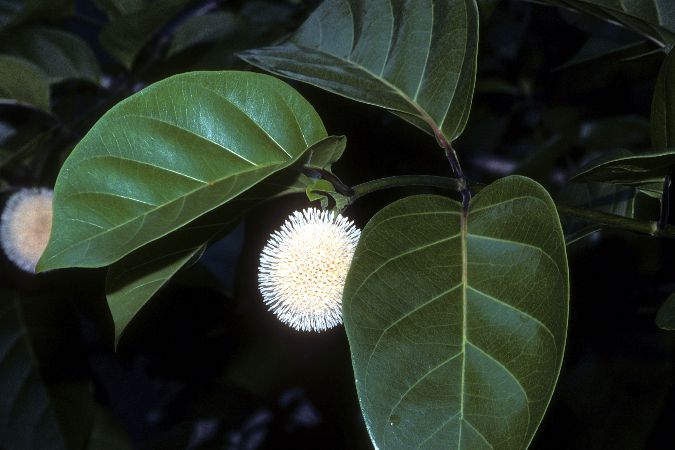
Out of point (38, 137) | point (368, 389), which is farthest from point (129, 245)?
point (38, 137)

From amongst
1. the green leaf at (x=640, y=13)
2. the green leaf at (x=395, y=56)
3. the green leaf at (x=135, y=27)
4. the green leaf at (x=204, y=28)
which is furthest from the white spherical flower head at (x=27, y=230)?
the green leaf at (x=640, y=13)

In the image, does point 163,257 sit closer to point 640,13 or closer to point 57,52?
point 640,13

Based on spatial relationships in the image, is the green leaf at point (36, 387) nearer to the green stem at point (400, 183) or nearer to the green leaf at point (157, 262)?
the green leaf at point (157, 262)

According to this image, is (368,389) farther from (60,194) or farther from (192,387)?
(192,387)

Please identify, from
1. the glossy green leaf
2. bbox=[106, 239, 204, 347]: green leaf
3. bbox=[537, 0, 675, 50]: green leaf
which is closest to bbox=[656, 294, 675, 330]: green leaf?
bbox=[537, 0, 675, 50]: green leaf

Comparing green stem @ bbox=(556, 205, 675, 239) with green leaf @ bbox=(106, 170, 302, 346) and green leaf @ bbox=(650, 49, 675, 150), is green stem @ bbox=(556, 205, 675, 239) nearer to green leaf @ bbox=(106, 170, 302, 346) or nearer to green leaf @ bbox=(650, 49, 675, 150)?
green leaf @ bbox=(650, 49, 675, 150)

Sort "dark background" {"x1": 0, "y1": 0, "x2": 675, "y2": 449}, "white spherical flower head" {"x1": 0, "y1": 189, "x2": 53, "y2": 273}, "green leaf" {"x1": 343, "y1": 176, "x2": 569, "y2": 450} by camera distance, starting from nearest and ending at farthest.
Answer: "green leaf" {"x1": 343, "y1": 176, "x2": 569, "y2": 450}, "white spherical flower head" {"x1": 0, "y1": 189, "x2": 53, "y2": 273}, "dark background" {"x1": 0, "y1": 0, "x2": 675, "y2": 449}
